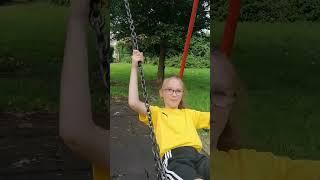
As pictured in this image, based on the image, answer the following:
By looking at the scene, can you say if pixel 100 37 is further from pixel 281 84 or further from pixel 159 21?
pixel 281 84

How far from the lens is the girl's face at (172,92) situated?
174cm

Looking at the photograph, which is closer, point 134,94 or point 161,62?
point 134,94

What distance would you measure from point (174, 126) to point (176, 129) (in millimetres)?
12

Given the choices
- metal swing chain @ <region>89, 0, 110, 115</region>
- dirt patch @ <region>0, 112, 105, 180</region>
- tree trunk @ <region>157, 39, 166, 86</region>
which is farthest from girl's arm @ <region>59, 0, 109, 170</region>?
dirt patch @ <region>0, 112, 105, 180</region>

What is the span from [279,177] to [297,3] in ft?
20.2

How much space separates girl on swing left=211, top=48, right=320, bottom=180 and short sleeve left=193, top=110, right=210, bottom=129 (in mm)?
131

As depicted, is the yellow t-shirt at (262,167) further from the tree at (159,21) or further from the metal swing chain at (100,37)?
the tree at (159,21)

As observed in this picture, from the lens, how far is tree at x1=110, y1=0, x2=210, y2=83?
2.03 m

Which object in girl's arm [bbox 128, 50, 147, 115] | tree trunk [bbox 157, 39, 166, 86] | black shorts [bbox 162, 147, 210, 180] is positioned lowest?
black shorts [bbox 162, 147, 210, 180]

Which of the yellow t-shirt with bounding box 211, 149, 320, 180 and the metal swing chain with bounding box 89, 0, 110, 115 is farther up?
the metal swing chain with bounding box 89, 0, 110, 115

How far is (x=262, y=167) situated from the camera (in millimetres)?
1332

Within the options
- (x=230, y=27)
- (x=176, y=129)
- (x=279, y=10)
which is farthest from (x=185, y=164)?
(x=279, y=10)

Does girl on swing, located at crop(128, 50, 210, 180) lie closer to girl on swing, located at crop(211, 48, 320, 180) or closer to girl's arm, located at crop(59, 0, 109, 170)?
girl on swing, located at crop(211, 48, 320, 180)

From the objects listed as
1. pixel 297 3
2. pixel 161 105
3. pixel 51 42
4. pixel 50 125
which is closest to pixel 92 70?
pixel 161 105
